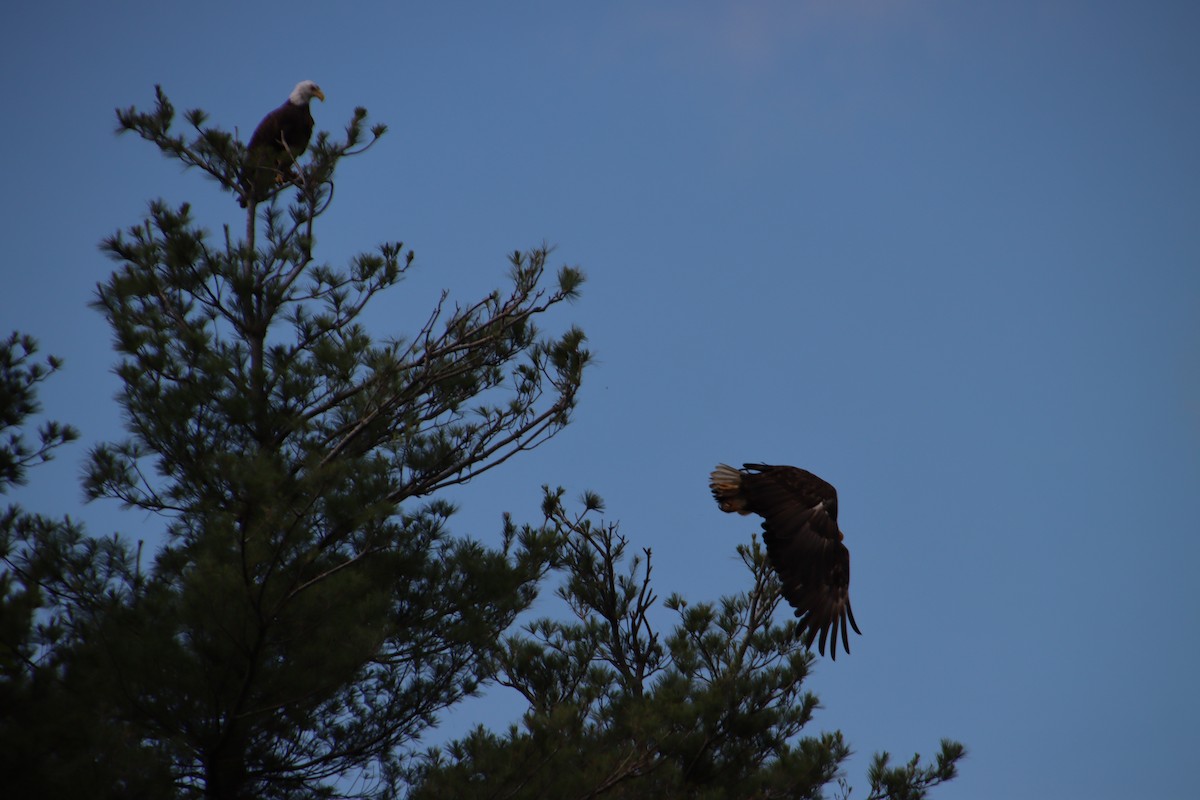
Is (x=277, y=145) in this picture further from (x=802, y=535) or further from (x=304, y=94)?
(x=802, y=535)

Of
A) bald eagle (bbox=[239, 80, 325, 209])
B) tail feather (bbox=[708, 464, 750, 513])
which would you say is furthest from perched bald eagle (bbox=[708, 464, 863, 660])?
bald eagle (bbox=[239, 80, 325, 209])

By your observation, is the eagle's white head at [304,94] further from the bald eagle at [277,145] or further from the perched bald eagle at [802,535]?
the perched bald eagle at [802,535]

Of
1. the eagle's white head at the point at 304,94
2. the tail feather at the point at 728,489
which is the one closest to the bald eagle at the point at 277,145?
the eagle's white head at the point at 304,94

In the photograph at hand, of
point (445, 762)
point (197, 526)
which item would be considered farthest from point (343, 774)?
point (197, 526)

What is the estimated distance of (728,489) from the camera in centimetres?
725

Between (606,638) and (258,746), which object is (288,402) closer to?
(258,746)

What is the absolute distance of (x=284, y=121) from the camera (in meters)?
6.96

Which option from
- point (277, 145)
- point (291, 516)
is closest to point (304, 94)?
point (277, 145)

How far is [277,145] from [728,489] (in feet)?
10.4

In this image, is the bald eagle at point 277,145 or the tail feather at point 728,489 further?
the tail feather at point 728,489

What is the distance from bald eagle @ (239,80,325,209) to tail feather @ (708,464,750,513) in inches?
114

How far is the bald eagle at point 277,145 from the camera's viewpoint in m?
6.49

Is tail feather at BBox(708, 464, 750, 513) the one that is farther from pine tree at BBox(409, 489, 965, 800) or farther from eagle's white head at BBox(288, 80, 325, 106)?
eagle's white head at BBox(288, 80, 325, 106)

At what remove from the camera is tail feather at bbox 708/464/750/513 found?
722cm
